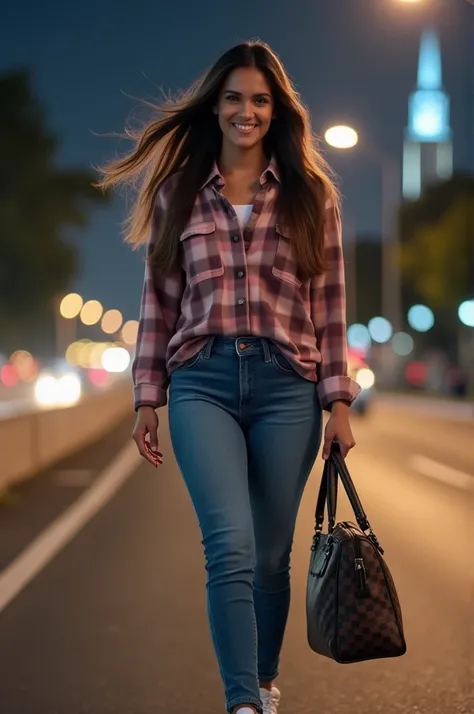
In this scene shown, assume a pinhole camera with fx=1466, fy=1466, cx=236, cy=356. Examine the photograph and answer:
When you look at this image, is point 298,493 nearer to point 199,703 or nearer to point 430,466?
point 199,703

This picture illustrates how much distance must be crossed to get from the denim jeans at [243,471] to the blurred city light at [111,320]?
174574 millimetres

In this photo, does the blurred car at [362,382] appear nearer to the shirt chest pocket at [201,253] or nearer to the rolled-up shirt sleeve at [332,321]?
the rolled-up shirt sleeve at [332,321]

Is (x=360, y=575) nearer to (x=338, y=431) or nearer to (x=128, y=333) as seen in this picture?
(x=338, y=431)

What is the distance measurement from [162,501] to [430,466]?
5.23 m

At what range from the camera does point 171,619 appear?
6832mm

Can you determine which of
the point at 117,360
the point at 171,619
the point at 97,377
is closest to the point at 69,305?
the point at 117,360

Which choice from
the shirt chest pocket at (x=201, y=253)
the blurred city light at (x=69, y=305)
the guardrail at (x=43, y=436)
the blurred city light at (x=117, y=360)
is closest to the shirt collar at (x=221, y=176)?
the shirt chest pocket at (x=201, y=253)

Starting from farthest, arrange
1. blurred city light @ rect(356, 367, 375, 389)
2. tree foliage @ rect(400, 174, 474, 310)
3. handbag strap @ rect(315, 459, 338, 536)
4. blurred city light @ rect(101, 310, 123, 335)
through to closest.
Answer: blurred city light @ rect(101, 310, 123, 335)
tree foliage @ rect(400, 174, 474, 310)
blurred city light @ rect(356, 367, 375, 389)
handbag strap @ rect(315, 459, 338, 536)

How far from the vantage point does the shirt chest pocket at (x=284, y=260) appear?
4.25 m

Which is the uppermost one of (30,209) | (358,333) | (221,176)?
(30,209)

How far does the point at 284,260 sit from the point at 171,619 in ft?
9.85

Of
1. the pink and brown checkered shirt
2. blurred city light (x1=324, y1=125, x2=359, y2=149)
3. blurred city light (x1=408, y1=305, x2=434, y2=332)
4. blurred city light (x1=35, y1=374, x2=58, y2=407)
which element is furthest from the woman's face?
blurred city light (x1=408, y1=305, x2=434, y2=332)

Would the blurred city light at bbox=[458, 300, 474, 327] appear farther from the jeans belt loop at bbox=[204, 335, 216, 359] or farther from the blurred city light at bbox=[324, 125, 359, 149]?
the jeans belt loop at bbox=[204, 335, 216, 359]

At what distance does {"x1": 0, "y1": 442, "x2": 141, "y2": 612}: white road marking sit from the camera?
800cm
